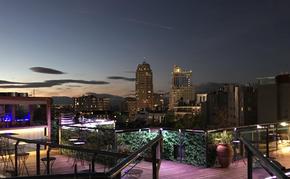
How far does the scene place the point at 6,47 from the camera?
1097 inches

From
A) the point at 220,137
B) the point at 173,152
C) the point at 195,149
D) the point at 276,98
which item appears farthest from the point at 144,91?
the point at 195,149

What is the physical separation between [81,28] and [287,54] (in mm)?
21860

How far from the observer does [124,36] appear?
30406 millimetres

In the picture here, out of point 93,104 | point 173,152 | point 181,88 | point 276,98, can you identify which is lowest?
point 173,152

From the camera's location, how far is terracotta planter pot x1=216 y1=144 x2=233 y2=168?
10352 millimetres

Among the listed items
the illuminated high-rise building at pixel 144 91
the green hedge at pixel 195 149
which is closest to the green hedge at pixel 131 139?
the green hedge at pixel 195 149

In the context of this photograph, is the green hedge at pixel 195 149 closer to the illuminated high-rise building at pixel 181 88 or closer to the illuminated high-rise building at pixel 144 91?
the illuminated high-rise building at pixel 144 91

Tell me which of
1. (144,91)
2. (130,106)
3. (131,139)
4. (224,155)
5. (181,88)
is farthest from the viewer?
(144,91)

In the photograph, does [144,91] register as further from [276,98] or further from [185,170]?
[185,170]

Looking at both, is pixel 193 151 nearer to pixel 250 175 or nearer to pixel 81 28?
pixel 250 175

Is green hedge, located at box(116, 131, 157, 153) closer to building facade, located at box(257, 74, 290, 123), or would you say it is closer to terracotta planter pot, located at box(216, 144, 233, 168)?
terracotta planter pot, located at box(216, 144, 233, 168)

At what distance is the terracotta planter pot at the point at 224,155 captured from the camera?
10.4 metres

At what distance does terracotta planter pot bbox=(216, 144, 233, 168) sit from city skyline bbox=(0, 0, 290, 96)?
12.0 meters

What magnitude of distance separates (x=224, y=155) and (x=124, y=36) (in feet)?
69.3
